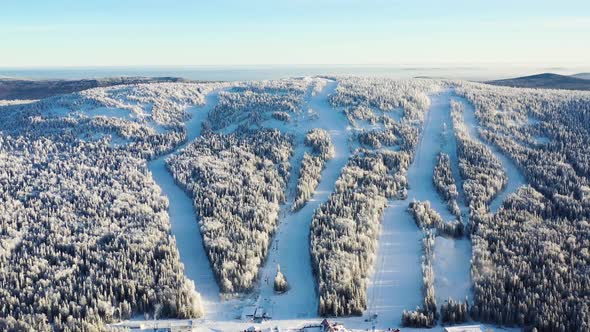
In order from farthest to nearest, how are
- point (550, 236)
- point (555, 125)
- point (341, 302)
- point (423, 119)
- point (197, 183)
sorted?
point (423, 119), point (555, 125), point (197, 183), point (550, 236), point (341, 302)

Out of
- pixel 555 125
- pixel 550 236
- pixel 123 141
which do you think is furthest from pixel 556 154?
pixel 123 141

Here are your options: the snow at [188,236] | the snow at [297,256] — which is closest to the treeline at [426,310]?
the snow at [297,256]

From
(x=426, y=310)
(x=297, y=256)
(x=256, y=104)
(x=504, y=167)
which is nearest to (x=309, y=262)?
(x=297, y=256)

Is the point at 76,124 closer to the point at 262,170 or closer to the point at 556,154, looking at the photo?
the point at 262,170

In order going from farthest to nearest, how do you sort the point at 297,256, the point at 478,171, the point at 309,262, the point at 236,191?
the point at 478,171, the point at 236,191, the point at 297,256, the point at 309,262

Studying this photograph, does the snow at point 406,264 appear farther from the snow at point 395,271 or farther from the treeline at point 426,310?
the treeline at point 426,310

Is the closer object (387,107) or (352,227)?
(352,227)

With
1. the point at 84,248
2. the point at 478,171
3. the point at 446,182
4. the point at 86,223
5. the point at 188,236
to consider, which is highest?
the point at 478,171

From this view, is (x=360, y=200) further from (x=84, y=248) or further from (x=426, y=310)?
(x=84, y=248)
